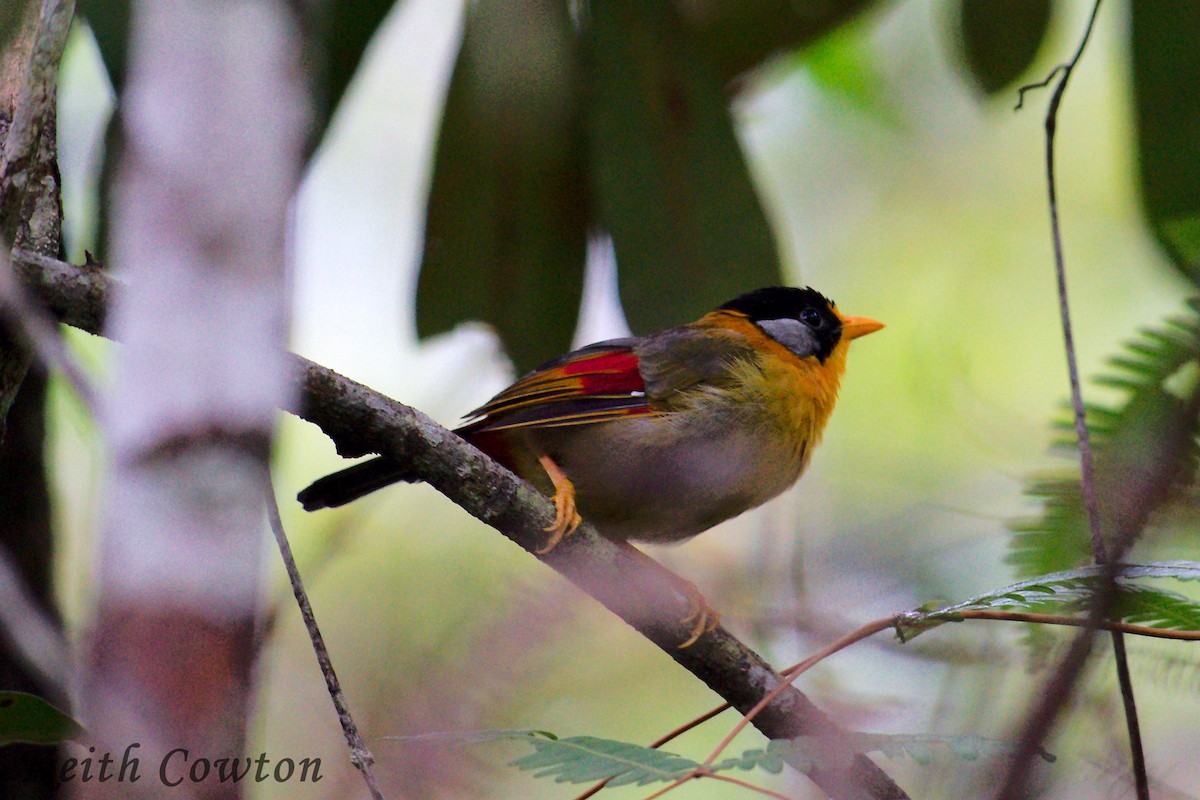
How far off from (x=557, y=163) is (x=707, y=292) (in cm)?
66

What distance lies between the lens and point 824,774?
1670 millimetres

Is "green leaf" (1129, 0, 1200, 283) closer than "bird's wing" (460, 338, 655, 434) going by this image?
No

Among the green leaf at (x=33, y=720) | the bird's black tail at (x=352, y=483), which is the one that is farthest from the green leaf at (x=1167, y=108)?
the green leaf at (x=33, y=720)

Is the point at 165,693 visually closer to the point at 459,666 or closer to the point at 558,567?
the point at 459,666

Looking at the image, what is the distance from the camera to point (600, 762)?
61.2 inches

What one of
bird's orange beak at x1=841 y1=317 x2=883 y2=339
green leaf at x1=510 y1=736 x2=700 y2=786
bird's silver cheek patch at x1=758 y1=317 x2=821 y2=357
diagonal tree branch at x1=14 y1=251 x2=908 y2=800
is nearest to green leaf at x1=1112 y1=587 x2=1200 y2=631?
diagonal tree branch at x1=14 y1=251 x2=908 y2=800

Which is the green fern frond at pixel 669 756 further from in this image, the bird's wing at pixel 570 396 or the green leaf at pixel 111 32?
the green leaf at pixel 111 32

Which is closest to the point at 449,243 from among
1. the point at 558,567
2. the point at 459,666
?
the point at 558,567

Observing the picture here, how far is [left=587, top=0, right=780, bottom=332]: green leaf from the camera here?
3402mm

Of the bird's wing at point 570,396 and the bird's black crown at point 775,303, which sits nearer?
the bird's wing at point 570,396

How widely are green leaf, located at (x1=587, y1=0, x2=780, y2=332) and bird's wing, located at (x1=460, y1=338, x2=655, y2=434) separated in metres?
0.32

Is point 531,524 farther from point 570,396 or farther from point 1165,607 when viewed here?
point 1165,607

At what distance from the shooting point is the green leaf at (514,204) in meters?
3.45

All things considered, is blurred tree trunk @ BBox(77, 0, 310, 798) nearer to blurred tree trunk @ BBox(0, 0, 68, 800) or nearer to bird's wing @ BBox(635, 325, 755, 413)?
blurred tree trunk @ BBox(0, 0, 68, 800)
